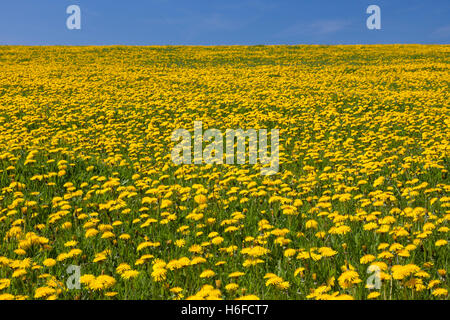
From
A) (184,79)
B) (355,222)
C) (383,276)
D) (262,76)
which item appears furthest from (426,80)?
(383,276)

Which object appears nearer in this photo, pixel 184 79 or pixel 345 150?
pixel 345 150

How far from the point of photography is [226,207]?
4172mm

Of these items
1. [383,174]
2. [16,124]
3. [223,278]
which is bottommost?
[223,278]

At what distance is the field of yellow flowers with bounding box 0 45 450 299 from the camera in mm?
2723

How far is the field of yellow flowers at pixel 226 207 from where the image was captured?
2723 millimetres

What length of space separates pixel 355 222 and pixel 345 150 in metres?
3.34

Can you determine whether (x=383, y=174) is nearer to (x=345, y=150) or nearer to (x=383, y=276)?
(x=345, y=150)
